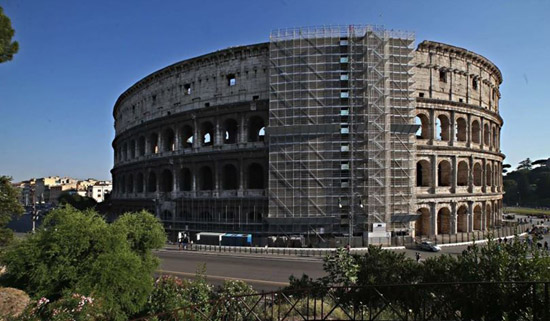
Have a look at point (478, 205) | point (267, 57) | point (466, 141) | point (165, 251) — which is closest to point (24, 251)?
point (165, 251)

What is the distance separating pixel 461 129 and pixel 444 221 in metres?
9.97

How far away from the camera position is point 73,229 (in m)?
11.2

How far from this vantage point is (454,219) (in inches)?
1258

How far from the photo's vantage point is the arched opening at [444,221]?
3223 centimetres

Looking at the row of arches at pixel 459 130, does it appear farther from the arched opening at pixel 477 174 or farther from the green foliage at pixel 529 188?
the green foliage at pixel 529 188

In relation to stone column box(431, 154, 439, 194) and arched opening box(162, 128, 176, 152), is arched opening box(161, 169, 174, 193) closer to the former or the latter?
arched opening box(162, 128, 176, 152)

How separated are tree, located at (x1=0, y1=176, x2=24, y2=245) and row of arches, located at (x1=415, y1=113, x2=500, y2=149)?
3159 centimetres

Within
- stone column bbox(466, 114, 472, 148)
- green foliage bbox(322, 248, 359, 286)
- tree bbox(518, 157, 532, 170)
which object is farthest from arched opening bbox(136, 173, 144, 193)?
tree bbox(518, 157, 532, 170)

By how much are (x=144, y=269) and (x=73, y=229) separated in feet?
9.74

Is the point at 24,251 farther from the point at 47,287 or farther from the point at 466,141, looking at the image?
the point at 466,141

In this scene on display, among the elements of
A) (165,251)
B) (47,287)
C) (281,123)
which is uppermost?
(281,123)

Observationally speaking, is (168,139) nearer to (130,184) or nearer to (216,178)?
(216,178)

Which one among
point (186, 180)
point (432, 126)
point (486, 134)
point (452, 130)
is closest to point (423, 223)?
point (432, 126)

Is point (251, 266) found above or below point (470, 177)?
below
